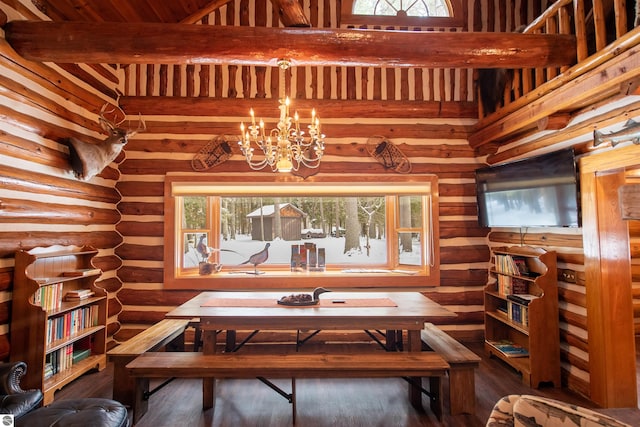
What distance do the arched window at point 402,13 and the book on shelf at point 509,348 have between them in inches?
180

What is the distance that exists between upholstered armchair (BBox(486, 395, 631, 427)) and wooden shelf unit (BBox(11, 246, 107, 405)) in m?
3.71

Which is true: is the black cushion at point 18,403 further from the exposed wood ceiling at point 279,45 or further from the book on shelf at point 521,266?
the book on shelf at point 521,266

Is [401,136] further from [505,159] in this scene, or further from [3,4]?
[3,4]

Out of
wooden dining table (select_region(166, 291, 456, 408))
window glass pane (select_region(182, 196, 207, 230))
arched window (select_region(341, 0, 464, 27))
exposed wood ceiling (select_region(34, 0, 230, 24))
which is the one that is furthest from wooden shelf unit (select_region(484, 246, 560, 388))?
exposed wood ceiling (select_region(34, 0, 230, 24))

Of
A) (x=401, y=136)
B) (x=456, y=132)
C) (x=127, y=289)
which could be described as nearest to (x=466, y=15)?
(x=456, y=132)

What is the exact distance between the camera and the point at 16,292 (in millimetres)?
3076

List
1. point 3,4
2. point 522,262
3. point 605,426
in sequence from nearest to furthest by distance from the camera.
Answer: point 605,426 < point 3,4 < point 522,262

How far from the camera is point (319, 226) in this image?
5.29m

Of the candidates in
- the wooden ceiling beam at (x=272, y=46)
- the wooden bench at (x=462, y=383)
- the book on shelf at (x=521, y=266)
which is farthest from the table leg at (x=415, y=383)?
the wooden ceiling beam at (x=272, y=46)

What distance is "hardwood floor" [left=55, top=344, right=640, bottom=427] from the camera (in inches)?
115

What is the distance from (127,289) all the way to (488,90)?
5.76 m

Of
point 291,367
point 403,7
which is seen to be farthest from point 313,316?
point 403,7

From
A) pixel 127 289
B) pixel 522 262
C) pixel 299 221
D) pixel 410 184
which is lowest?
pixel 127 289

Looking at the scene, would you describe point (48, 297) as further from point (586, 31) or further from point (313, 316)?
point (586, 31)
